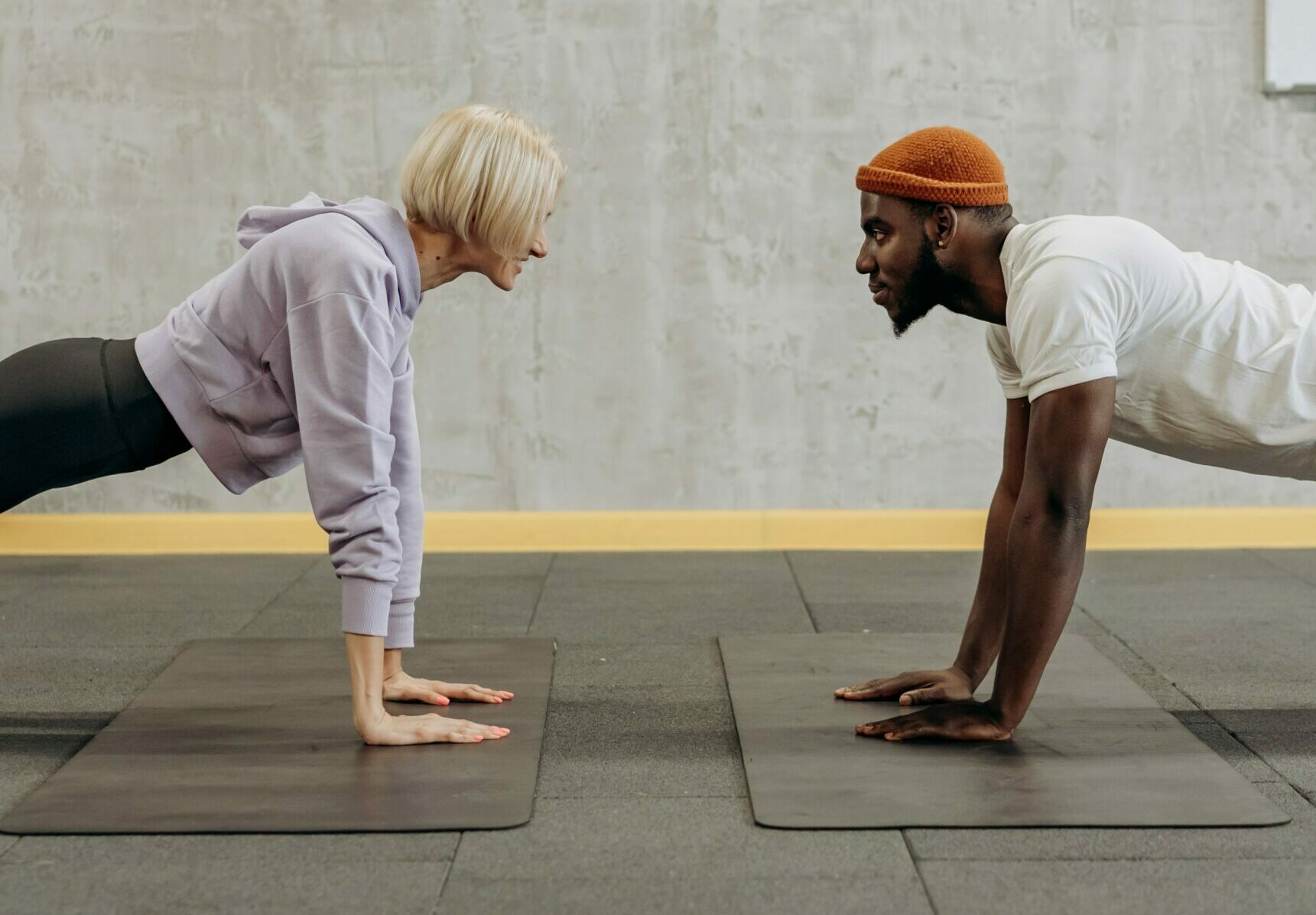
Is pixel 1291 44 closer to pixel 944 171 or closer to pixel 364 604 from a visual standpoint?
pixel 944 171

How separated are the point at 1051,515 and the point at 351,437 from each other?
114 centimetres

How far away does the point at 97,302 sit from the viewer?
4.54 metres

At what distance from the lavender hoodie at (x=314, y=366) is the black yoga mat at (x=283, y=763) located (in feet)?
0.89

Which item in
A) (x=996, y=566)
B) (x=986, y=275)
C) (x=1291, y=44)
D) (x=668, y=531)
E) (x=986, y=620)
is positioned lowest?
(x=668, y=531)

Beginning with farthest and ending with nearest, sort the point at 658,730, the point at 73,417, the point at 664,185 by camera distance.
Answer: the point at 664,185
the point at 658,730
the point at 73,417

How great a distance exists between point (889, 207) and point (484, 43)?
2.55 metres

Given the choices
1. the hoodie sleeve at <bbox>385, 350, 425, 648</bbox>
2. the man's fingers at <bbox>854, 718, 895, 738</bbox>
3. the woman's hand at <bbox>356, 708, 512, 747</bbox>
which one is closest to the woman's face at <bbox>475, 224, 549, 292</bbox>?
the hoodie sleeve at <bbox>385, 350, 425, 648</bbox>

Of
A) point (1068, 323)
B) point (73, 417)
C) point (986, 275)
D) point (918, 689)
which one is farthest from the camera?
point (918, 689)

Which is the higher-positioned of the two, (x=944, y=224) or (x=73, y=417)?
(x=944, y=224)

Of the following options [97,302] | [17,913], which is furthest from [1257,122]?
[17,913]

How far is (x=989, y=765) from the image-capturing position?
221cm

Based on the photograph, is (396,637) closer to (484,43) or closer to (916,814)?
(916,814)

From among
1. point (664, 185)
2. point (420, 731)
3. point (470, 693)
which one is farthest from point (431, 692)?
point (664, 185)

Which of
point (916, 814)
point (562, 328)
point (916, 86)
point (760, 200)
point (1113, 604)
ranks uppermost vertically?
point (916, 86)
